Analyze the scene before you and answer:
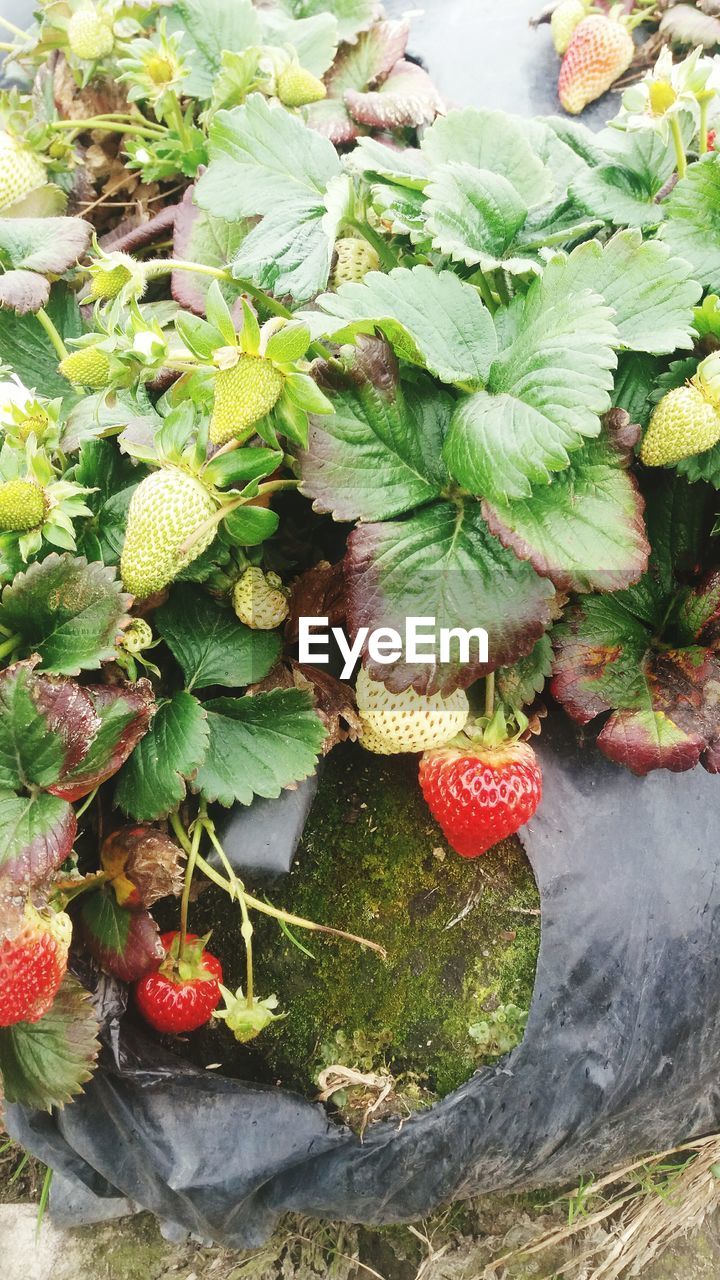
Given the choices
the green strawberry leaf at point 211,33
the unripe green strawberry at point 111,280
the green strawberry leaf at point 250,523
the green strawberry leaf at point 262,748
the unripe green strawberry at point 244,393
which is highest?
the green strawberry leaf at point 211,33

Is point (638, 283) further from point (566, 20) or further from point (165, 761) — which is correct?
point (566, 20)

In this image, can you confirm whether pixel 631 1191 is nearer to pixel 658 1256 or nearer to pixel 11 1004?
pixel 658 1256

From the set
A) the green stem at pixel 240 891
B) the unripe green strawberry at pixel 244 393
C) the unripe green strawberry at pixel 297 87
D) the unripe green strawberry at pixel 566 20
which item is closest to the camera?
the unripe green strawberry at pixel 244 393

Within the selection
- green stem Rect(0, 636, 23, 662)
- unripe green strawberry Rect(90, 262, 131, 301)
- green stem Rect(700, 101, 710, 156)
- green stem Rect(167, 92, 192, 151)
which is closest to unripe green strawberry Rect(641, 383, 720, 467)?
green stem Rect(700, 101, 710, 156)

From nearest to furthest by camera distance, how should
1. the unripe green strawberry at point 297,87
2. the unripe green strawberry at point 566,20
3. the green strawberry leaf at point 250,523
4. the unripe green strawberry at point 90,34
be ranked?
1. the green strawberry leaf at point 250,523
2. the unripe green strawberry at point 297,87
3. the unripe green strawberry at point 90,34
4. the unripe green strawberry at point 566,20

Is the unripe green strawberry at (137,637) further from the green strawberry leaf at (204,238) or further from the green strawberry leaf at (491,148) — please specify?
the green strawberry leaf at (491,148)

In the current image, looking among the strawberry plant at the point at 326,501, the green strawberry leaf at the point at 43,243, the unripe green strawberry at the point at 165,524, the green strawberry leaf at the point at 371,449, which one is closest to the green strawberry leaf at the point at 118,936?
the strawberry plant at the point at 326,501

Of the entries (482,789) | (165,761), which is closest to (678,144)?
(482,789)

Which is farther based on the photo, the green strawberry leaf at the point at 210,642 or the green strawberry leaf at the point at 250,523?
the green strawberry leaf at the point at 210,642
